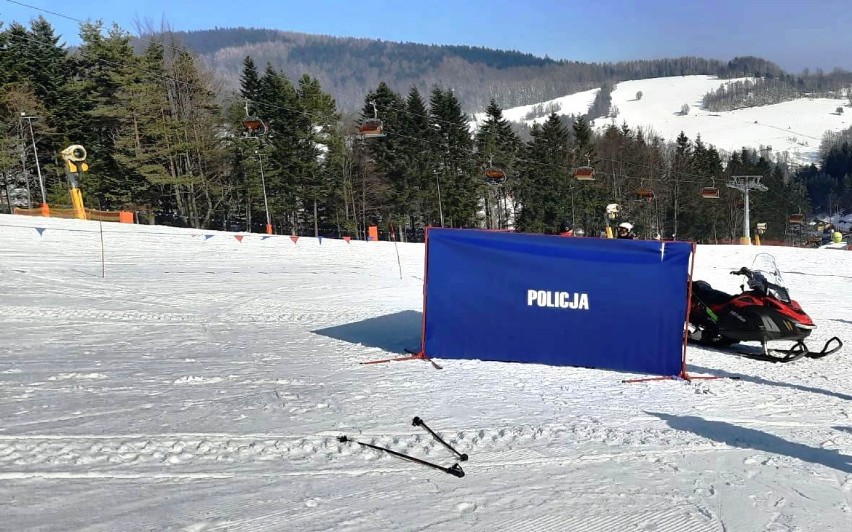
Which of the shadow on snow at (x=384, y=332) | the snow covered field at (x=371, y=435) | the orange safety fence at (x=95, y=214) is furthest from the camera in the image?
the orange safety fence at (x=95, y=214)

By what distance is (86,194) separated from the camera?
142 feet

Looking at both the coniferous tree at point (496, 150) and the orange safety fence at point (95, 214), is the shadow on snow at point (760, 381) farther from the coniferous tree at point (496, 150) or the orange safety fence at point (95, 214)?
the coniferous tree at point (496, 150)

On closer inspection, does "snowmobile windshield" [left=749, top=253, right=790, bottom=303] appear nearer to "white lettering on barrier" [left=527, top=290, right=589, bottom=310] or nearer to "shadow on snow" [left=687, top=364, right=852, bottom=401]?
"shadow on snow" [left=687, top=364, right=852, bottom=401]

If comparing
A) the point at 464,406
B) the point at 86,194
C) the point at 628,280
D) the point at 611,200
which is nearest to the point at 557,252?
the point at 628,280

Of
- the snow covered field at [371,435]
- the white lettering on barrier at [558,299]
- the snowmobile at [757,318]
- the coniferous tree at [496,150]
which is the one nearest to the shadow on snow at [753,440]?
the snow covered field at [371,435]

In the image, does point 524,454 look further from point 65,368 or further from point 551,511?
point 65,368

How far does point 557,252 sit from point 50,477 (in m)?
5.44

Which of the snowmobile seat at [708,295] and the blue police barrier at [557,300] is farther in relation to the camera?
the snowmobile seat at [708,295]

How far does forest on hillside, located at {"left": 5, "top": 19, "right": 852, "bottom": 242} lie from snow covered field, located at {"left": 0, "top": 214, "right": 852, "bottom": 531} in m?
28.5

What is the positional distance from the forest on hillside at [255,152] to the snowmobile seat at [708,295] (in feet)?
86.6

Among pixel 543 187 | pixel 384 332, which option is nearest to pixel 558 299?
pixel 384 332

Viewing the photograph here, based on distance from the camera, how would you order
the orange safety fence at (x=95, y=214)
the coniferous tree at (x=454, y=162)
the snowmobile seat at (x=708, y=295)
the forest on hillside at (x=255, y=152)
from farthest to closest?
the coniferous tree at (x=454, y=162) < the forest on hillside at (x=255, y=152) < the orange safety fence at (x=95, y=214) < the snowmobile seat at (x=708, y=295)

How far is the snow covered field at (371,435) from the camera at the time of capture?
3682mm

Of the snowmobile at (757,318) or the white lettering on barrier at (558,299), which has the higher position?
the white lettering on barrier at (558,299)
